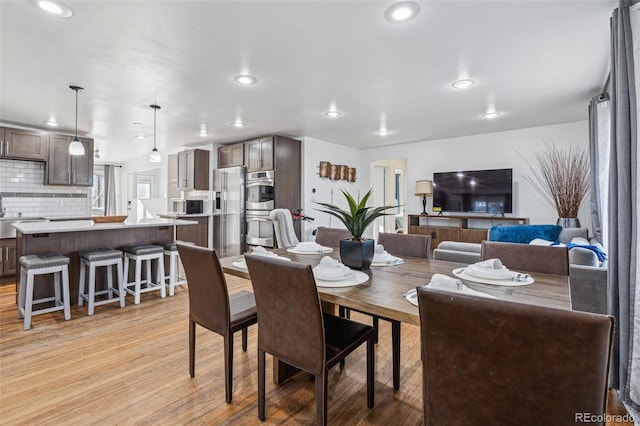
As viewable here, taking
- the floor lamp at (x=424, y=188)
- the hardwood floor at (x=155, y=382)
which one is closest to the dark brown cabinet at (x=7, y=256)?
the hardwood floor at (x=155, y=382)

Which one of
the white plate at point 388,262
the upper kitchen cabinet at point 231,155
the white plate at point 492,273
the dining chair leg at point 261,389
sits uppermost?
the upper kitchen cabinet at point 231,155

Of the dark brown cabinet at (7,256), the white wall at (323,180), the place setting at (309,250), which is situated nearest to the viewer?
the place setting at (309,250)

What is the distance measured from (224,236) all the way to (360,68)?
428 cm

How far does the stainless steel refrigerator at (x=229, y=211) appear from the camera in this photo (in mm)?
5641

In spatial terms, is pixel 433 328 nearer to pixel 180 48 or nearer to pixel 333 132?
pixel 180 48

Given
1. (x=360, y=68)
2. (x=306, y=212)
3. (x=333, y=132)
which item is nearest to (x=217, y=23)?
(x=360, y=68)

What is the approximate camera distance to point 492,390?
843 millimetres

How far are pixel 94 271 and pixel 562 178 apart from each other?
19.0ft

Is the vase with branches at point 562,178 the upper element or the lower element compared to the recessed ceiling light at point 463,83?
lower

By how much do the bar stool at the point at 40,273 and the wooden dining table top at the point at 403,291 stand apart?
208 cm

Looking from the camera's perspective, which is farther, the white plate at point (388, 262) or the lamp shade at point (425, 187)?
the lamp shade at point (425, 187)

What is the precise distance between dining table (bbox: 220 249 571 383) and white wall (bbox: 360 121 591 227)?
3849mm

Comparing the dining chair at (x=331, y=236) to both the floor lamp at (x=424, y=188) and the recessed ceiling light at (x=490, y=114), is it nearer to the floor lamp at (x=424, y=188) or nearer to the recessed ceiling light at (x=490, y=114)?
the recessed ceiling light at (x=490, y=114)

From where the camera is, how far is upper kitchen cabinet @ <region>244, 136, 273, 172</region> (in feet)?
17.1
